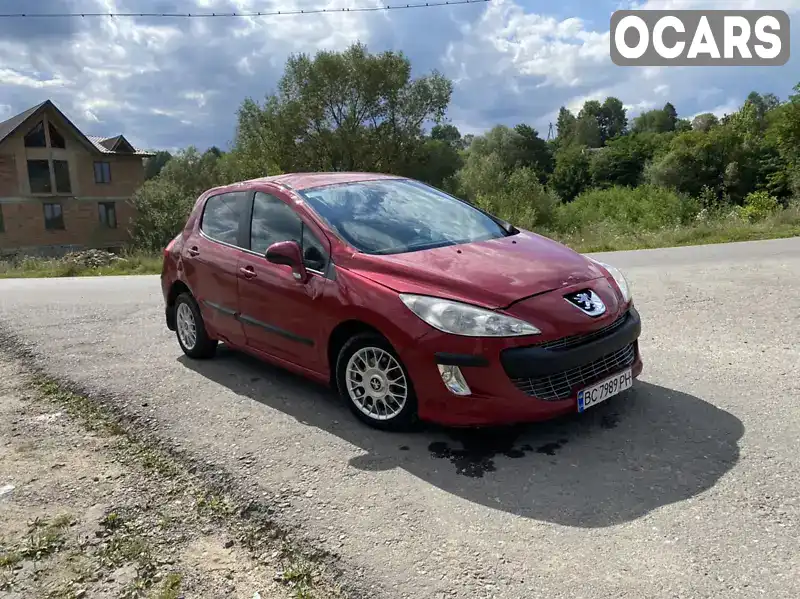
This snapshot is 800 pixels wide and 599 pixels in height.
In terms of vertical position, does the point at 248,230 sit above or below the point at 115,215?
above

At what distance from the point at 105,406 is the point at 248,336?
1169mm

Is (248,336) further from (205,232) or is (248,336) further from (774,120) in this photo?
(774,120)

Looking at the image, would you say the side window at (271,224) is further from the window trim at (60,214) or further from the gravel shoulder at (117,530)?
the window trim at (60,214)

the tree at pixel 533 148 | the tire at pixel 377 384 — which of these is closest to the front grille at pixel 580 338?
the tire at pixel 377 384

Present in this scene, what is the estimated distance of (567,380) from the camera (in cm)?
378

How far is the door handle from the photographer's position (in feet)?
16.0

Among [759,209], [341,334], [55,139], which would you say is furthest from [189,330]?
[55,139]

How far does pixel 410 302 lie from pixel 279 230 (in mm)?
1498

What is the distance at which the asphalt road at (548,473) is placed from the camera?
2.69 meters

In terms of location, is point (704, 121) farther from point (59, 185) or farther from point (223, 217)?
point (223, 217)

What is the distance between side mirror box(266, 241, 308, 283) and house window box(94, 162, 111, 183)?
50.7 m

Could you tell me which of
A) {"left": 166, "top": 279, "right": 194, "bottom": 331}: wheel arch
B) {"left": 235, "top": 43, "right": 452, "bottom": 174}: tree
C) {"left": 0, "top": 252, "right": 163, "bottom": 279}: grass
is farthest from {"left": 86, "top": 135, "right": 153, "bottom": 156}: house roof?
{"left": 166, "top": 279, "right": 194, "bottom": 331}: wheel arch

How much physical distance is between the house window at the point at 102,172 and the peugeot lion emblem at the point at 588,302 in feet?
171

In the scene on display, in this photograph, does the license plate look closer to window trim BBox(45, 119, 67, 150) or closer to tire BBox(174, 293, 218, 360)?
tire BBox(174, 293, 218, 360)
